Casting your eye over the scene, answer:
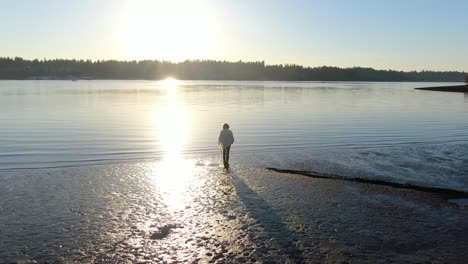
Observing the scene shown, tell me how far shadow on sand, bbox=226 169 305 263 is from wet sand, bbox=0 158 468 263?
0.03m

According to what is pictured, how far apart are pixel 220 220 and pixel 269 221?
58.4 inches

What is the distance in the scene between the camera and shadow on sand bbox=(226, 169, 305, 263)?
9.71m

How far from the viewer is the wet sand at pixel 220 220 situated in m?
9.59

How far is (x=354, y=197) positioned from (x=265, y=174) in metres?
4.53

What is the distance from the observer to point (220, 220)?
11797 millimetres

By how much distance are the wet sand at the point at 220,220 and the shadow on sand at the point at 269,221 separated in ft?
0.09

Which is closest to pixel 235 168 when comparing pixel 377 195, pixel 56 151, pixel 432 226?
pixel 377 195

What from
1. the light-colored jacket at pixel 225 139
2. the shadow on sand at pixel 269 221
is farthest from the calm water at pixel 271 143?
the shadow on sand at pixel 269 221

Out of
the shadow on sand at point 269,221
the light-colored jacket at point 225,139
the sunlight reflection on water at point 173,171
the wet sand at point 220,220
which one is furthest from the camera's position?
the light-colored jacket at point 225,139

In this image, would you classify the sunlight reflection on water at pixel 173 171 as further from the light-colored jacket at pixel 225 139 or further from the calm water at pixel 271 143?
the light-colored jacket at pixel 225 139

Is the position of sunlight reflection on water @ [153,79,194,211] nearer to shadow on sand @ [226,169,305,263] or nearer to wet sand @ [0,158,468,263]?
wet sand @ [0,158,468,263]

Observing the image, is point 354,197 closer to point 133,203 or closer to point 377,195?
point 377,195

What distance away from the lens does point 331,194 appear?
14.7 m

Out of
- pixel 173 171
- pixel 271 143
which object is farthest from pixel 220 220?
pixel 271 143
